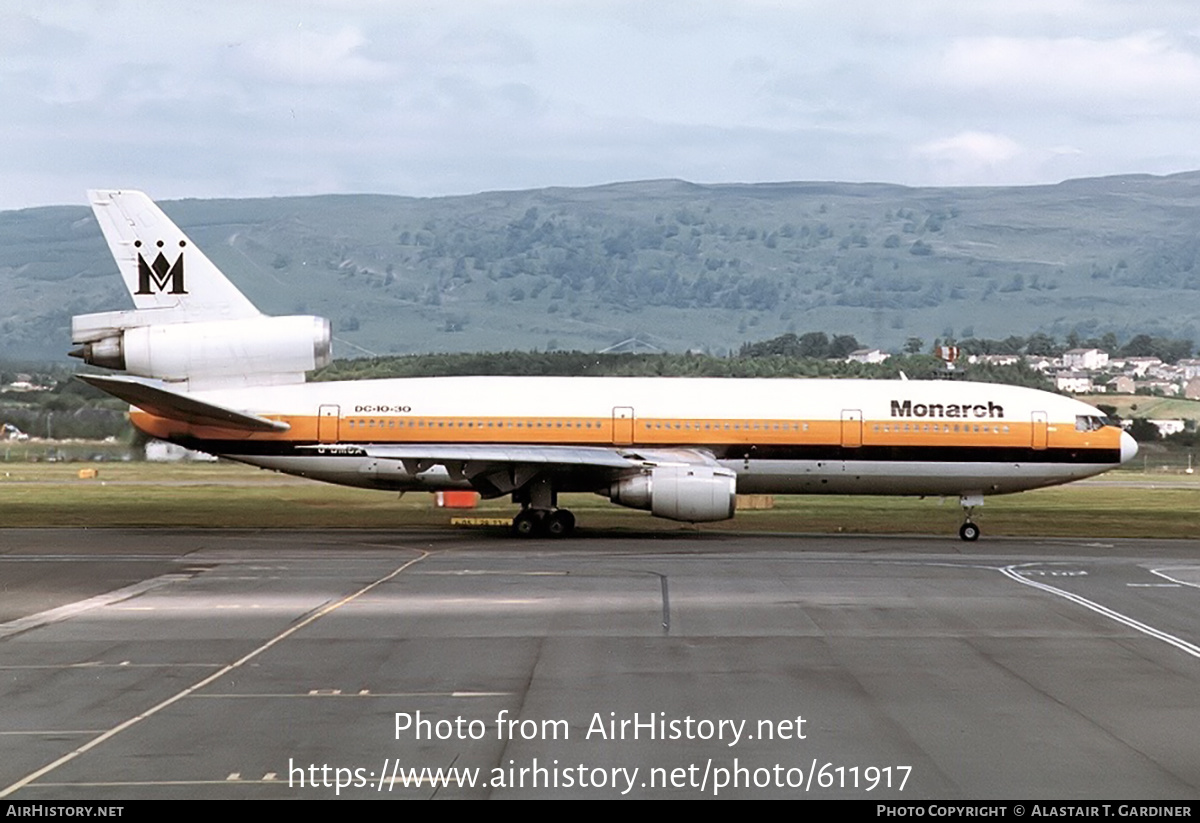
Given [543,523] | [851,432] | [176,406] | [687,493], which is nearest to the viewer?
[687,493]

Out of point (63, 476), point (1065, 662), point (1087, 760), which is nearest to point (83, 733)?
point (1087, 760)

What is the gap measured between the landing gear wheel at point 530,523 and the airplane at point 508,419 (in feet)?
0.12

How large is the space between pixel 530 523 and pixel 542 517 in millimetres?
342

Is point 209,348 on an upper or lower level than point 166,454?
upper

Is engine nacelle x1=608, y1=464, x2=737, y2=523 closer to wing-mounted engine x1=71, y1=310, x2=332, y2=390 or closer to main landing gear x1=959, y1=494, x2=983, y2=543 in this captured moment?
main landing gear x1=959, y1=494, x2=983, y2=543

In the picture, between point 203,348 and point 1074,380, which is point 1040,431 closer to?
point 203,348

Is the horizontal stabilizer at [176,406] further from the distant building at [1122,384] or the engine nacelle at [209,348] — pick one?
the distant building at [1122,384]

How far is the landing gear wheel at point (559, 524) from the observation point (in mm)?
40344

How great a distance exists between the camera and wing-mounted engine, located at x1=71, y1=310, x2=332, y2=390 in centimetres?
4006

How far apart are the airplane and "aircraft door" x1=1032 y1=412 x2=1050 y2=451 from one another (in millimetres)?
26

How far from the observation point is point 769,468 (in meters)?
40.7

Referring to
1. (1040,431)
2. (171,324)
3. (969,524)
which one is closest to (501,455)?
(171,324)

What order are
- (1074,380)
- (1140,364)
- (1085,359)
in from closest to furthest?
(1074,380), (1085,359), (1140,364)

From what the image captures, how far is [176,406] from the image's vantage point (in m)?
38.5
